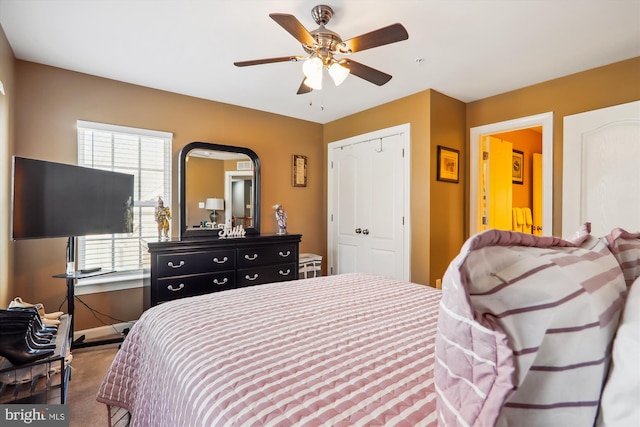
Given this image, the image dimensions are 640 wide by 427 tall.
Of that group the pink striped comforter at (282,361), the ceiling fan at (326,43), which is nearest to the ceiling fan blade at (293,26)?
the ceiling fan at (326,43)

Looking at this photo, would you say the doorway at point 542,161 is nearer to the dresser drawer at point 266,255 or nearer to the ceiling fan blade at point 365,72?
the ceiling fan blade at point 365,72

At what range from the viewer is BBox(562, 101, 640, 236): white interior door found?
2.49m

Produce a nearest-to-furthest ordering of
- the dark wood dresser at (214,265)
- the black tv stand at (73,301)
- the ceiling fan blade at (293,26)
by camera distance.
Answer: the ceiling fan blade at (293,26) → the black tv stand at (73,301) → the dark wood dresser at (214,265)

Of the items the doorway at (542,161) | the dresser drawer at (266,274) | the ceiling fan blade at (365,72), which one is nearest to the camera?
the ceiling fan blade at (365,72)

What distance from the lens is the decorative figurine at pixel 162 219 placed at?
3.14 m

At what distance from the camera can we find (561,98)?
302 cm

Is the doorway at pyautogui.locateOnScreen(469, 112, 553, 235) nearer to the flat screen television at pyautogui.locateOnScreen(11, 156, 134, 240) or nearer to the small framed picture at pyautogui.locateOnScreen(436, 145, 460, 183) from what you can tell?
the small framed picture at pyautogui.locateOnScreen(436, 145, 460, 183)

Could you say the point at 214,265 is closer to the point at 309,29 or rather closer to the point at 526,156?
the point at 309,29

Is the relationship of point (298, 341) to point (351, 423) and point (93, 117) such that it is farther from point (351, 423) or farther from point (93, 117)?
point (93, 117)

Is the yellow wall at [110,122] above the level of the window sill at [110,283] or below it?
above

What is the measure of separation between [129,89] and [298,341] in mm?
3289

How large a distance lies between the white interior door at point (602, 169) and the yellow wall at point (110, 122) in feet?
10.2

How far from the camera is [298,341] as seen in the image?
3.93 ft

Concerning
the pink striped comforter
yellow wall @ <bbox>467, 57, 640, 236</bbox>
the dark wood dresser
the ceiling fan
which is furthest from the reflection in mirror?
yellow wall @ <bbox>467, 57, 640, 236</bbox>
